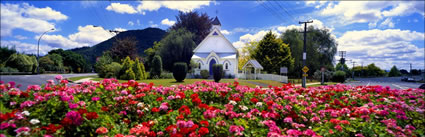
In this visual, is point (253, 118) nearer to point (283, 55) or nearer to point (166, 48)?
point (166, 48)

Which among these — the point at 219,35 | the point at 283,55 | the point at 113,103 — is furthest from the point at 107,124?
the point at 283,55

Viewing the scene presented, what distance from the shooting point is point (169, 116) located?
13.8ft

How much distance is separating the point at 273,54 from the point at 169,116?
4399 centimetres

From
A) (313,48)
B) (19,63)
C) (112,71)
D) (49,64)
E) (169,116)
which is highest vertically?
(313,48)

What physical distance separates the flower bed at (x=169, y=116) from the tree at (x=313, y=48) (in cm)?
4669

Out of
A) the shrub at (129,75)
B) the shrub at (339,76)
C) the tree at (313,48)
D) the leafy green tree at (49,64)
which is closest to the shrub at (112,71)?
the shrub at (129,75)

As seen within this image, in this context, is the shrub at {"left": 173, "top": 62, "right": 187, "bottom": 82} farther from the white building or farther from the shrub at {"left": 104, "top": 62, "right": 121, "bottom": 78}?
the white building

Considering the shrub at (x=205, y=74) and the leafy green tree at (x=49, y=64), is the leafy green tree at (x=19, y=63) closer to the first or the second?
the leafy green tree at (x=49, y=64)

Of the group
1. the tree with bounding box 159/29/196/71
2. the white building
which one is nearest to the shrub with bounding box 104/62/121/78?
the white building

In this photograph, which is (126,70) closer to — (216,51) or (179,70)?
(179,70)

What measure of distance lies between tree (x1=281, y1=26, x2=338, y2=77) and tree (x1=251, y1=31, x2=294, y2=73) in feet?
18.3

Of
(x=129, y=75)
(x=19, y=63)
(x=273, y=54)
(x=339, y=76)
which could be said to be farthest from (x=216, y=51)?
(x=19, y=63)

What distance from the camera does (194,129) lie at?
3.47 meters

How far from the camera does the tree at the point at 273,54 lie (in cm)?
4569
